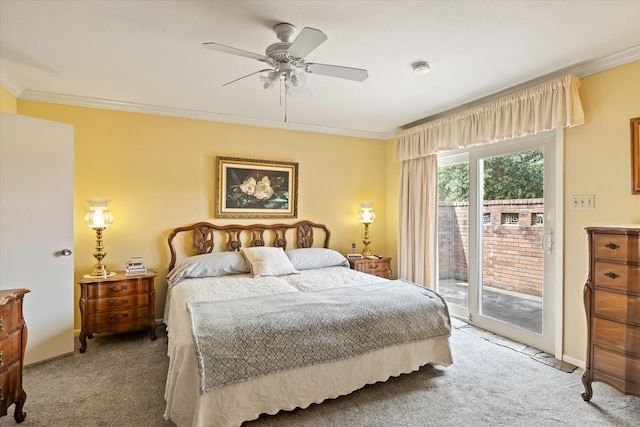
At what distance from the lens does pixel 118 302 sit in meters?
3.28

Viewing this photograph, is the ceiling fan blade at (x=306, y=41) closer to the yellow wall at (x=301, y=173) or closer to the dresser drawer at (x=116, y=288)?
the yellow wall at (x=301, y=173)

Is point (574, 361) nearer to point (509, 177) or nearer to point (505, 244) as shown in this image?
point (505, 244)

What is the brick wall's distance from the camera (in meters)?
3.25

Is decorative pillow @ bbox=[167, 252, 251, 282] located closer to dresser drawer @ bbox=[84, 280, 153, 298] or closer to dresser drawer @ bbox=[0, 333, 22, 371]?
dresser drawer @ bbox=[84, 280, 153, 298]

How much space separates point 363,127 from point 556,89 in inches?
95.8

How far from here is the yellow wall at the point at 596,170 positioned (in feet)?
8.23

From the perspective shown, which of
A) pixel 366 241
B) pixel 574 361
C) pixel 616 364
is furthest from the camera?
pixel 366 241

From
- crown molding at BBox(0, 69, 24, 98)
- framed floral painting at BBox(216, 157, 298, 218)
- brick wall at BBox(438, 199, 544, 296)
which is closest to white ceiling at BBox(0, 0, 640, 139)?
crown molding at BBox(0, 69, 24, 98)

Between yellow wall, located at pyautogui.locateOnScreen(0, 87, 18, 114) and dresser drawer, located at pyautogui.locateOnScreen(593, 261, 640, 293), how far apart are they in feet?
16.9

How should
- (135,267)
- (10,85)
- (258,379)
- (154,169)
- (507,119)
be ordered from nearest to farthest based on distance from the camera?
(258,379), (10,85), (507,119), (135,267), (154,169)

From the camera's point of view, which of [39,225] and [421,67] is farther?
[39,225]

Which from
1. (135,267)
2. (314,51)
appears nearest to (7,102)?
(135,267)

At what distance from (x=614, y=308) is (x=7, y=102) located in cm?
537

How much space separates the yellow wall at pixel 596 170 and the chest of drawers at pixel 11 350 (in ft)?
13.7
